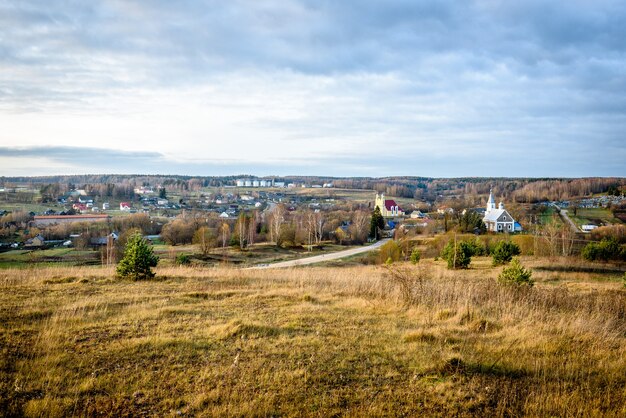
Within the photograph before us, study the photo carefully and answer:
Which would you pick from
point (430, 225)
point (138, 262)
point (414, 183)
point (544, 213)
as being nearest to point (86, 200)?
point (430, 225)

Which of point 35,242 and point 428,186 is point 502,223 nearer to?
point 35,242

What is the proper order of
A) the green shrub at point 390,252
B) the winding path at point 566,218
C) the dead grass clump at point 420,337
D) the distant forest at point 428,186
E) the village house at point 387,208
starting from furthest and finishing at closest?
the village house at point 387,208
the distant forest at point 428,186
the winding path at point 566,218
the green shrub at point 390,252
the dead grass clump at point 420,337

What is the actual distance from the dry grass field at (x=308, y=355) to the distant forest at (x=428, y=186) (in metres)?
81.3

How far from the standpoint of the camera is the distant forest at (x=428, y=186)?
291ft

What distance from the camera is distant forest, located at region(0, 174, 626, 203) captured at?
88562mm

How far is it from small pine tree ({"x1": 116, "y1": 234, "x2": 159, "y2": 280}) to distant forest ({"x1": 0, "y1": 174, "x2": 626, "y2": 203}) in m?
84.9

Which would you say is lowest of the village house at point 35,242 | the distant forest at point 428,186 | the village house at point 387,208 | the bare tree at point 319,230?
the village house at point 35,242

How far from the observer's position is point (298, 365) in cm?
588

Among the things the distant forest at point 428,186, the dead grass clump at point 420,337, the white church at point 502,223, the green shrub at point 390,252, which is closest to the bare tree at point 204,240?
the green shrub at point 390,252

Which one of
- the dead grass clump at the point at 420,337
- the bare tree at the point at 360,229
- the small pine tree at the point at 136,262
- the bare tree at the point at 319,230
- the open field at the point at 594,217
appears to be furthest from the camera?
the bare tree at the point at 360,229

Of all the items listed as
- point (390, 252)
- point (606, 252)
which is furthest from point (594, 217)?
point (390, 252)

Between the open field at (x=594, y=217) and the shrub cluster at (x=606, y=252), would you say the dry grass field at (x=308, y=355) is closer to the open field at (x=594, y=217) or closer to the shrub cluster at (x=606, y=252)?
the shrub cluster at (x=606, y=252)

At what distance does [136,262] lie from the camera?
1477 centimetres

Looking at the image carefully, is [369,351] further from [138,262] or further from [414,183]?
[414,183]
